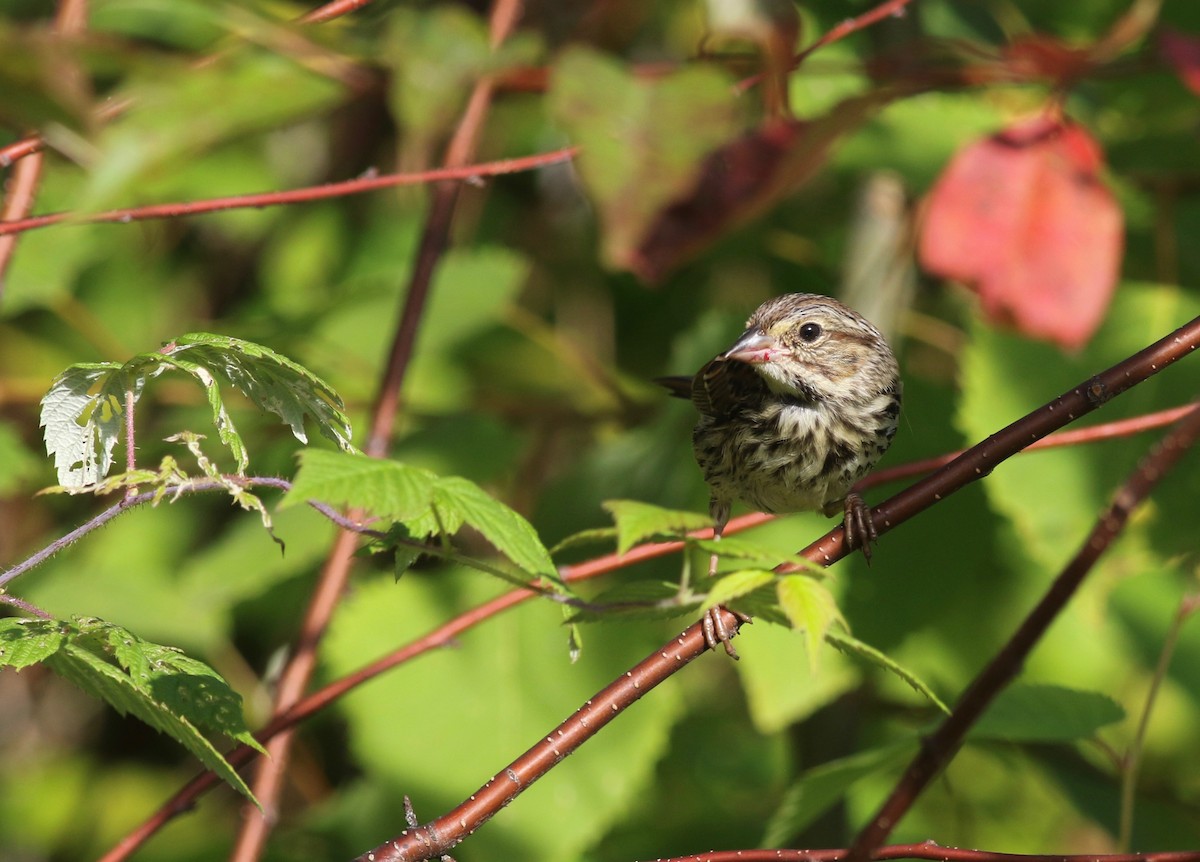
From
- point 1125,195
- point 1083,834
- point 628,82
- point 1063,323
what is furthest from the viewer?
point 1083,834

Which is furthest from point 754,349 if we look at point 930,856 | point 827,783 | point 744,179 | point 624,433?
point 930,856

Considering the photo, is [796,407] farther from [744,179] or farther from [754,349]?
[744,179]

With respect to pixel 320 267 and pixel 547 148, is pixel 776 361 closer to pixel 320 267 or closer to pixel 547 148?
pixel 547 148

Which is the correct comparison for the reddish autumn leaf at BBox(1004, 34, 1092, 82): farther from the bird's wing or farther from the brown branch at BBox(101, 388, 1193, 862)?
the bird's wing

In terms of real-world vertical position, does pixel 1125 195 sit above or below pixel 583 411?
above

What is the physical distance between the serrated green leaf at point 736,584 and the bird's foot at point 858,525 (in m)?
0.55

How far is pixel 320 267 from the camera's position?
17.0ft

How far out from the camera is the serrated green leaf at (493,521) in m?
1.55

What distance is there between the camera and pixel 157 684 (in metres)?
1.64

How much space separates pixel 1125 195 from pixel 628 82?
224 cm

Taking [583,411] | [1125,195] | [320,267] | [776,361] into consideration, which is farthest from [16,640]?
[320,267]

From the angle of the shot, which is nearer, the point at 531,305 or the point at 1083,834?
the point at 531,305

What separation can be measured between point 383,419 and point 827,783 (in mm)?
1318

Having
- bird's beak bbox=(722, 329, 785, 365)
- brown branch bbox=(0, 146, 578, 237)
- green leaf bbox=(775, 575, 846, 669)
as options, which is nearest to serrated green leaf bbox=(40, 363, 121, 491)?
brown branch bbox=(0, 146, 578, 237)
